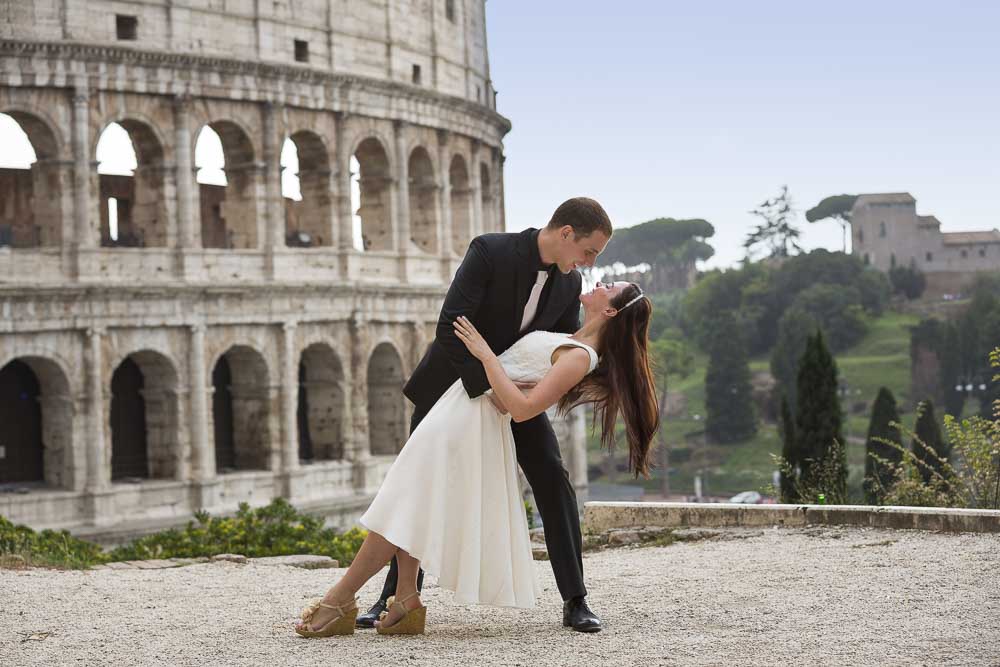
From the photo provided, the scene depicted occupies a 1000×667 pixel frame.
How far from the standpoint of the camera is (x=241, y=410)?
27562 mm

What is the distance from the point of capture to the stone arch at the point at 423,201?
3109 cm

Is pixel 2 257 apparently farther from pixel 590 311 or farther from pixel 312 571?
pixel 590 311

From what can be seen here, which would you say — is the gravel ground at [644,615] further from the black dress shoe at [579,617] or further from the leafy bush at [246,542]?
the leafy bush at [246,542]

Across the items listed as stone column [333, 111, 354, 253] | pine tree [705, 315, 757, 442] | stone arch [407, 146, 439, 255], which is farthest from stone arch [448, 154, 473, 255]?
pine tree [705, 315, 757, 442]

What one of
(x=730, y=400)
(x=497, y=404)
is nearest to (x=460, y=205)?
(x=497, y=404)

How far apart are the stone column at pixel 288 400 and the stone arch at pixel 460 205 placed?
6.25m

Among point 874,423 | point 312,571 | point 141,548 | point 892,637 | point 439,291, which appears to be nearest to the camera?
point 892,637

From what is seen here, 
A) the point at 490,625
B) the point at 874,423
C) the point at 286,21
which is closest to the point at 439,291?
the point at 286,21

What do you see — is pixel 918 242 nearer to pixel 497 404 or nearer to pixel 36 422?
pixel 36 422

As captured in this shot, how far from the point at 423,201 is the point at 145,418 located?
805cm

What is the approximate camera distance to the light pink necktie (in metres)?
7.11

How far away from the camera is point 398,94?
29.4 m

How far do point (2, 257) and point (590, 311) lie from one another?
18909 millimetres

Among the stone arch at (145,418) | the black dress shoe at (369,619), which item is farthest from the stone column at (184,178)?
the black dress shoe at (369,619)
